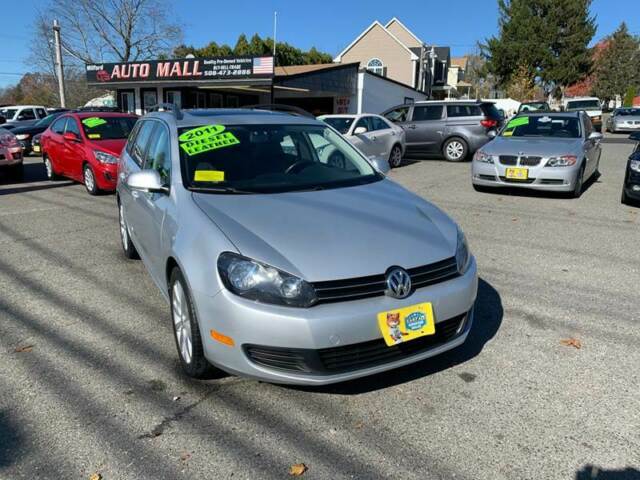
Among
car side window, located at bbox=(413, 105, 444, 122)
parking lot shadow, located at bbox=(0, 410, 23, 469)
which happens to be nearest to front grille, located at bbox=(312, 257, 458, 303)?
parking lot shadow, located at bbox=(0, 410, 23, 469)

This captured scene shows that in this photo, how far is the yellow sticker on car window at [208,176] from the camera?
11.6 feet

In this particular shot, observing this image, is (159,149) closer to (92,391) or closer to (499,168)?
(92,391)

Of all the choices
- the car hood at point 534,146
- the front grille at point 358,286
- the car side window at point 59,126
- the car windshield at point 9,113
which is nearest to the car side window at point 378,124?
the car hood at point 534,146

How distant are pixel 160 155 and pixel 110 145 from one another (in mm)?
6227

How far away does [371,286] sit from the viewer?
8.62 ft

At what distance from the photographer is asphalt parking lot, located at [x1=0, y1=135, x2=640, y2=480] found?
244 cm

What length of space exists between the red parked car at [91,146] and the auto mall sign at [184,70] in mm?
11525

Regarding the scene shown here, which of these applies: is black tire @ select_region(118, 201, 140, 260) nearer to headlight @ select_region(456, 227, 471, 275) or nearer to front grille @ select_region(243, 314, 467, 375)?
front grille @ select_region(243, 314, 467, 375)

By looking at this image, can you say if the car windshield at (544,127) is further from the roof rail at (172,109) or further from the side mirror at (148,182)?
the side mirror at (148,182)

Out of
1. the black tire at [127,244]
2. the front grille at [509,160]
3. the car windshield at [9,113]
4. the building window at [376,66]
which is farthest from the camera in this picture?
the building window at [376,66]

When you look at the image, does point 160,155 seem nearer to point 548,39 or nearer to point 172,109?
point 172,109

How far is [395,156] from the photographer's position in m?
13.4

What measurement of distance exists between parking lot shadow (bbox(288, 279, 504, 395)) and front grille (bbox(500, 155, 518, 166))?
198 inches

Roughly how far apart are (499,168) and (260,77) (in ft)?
47.9
